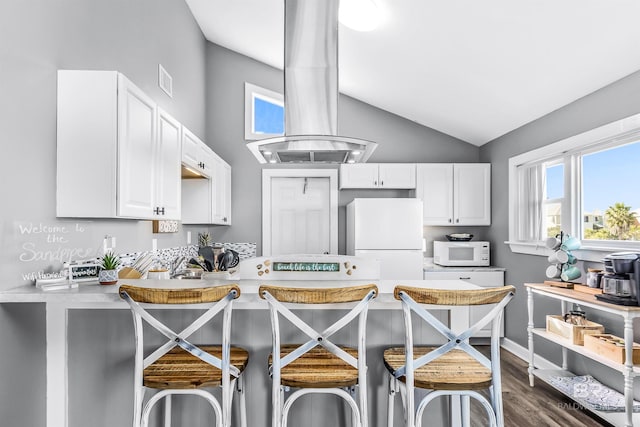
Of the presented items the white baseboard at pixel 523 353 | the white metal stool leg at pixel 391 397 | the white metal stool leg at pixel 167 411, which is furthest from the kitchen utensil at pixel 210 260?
the white baseboard at pixel 523 353

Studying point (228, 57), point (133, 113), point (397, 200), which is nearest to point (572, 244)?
point (397, 200)

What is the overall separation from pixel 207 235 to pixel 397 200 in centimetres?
224

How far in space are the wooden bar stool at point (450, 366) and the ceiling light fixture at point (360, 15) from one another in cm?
240

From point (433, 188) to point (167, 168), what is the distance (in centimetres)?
308

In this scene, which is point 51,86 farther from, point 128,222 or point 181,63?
point 181,63

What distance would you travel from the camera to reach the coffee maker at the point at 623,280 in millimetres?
2238

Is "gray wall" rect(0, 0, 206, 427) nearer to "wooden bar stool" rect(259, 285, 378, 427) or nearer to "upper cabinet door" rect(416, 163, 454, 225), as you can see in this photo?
"wooden bar stool" rect(259, 285, 378, 427)

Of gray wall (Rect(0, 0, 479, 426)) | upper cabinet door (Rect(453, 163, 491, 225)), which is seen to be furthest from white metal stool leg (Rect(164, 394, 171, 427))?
upper cabinet door (Rect(453, 163, 491, 225))

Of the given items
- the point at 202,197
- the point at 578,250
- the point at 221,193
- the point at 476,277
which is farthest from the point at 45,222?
the point at 476,277

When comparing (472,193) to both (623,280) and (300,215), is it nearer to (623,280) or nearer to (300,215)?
(300,215)

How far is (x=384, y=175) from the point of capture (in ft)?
14.7

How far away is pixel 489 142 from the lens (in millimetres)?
4602

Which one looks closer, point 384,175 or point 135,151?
point 135,151

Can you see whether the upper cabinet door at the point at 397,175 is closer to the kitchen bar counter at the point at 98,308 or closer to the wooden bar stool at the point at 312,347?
the kitchen bar counter at the point at 98,308
